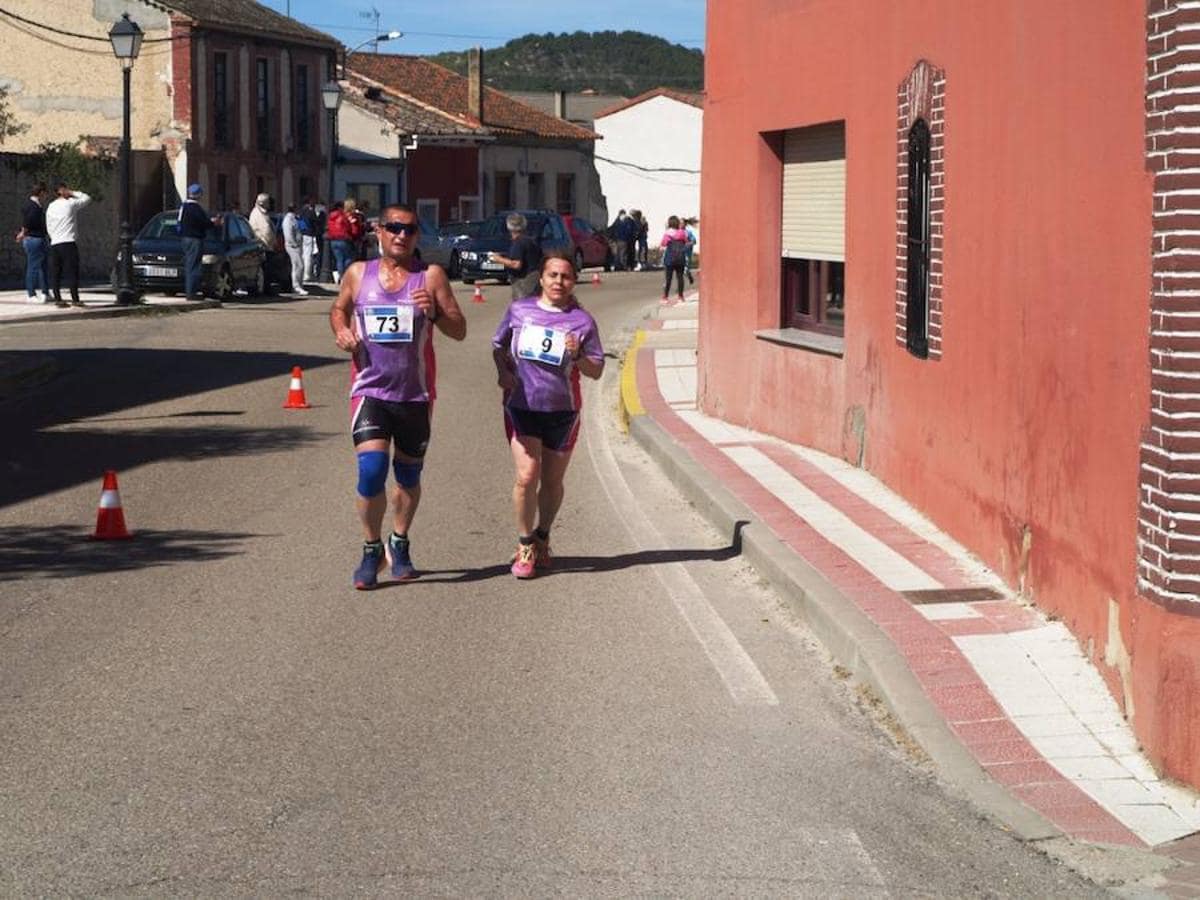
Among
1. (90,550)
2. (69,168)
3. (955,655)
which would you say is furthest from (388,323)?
(69,168)

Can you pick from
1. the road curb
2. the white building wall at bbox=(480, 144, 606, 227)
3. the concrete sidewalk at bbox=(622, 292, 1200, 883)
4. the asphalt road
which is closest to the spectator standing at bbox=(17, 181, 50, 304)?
the asphalt road

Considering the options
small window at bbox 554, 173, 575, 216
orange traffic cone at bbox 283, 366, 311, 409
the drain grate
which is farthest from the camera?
small window at bbox 554, 173, 575, 216

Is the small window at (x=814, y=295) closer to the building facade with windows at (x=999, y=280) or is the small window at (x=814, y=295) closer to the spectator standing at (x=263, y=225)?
the building facade with windows at (x=999, y=280)

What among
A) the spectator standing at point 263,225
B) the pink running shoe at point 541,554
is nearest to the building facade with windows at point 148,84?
the spectator standing at point 263,225

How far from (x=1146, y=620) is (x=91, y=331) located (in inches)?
828

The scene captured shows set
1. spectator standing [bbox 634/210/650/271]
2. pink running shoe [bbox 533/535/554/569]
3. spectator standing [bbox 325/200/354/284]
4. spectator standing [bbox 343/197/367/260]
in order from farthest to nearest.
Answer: spectator standing [bbox 634/210/650/271] < spectator standing [bbox 343/197/367/260] < spectator standing [bbox 325/200/354/284] < pink running shoe [bbox 533/535/554/569]

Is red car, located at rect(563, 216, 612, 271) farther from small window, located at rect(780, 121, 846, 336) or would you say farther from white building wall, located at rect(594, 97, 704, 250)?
small window, located at rect(780, 121, 846, 336)

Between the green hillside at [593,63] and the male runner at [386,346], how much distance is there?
145314 mm

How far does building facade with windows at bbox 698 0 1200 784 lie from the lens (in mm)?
6504

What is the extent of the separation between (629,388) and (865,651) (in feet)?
38.0

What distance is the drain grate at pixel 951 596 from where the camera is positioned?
8.78 metres

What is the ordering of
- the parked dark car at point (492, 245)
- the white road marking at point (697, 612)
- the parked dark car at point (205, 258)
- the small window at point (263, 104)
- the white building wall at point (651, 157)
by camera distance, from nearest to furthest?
the white road marking at point (697, 612), the parked dark car at point (205, 258), the parked dark car at point (492, 245), the small window at point (263, 104), the white building wall at point (651, 157)

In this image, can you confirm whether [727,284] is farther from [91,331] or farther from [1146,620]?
[91,331]

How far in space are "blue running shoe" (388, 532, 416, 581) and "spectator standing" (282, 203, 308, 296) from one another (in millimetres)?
27864
